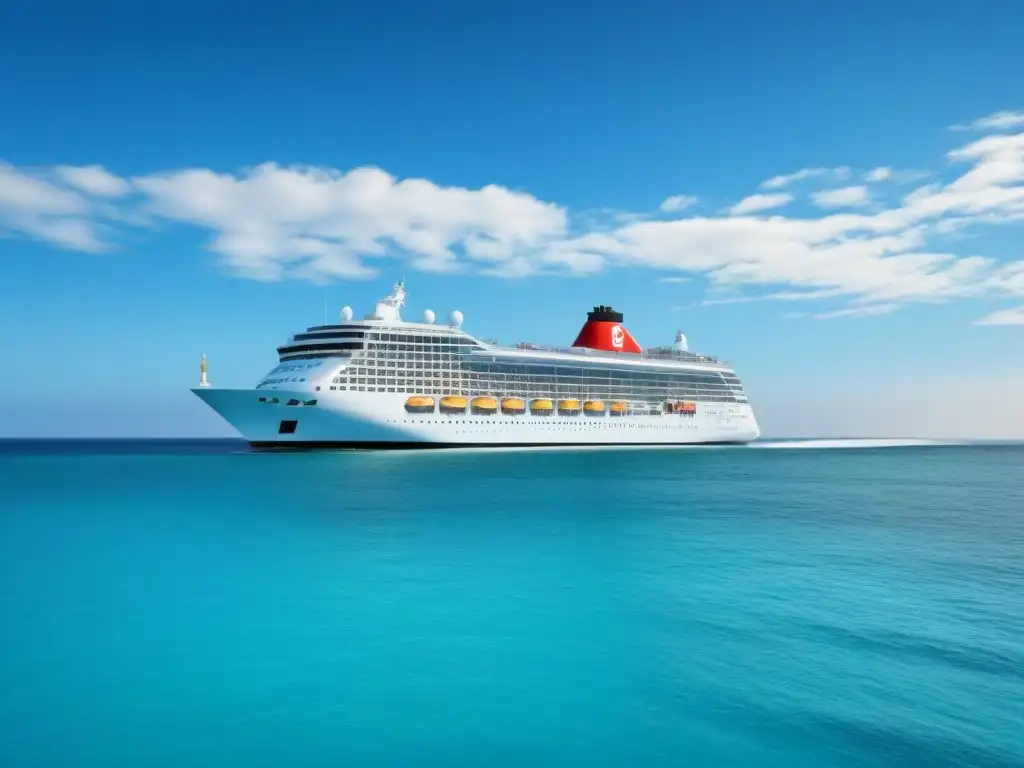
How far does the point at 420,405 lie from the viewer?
64500mm

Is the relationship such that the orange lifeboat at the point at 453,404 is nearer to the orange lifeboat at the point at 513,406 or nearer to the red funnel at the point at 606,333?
the orange lifeboat at the point at 513,406

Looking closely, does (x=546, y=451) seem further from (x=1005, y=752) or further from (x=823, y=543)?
(x=1005, y=752)

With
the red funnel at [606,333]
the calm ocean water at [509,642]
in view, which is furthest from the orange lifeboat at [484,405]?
the calm ocean water at [509,642]

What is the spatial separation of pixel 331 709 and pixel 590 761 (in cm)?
384

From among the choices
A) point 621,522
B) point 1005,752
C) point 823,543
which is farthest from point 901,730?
point 621,522

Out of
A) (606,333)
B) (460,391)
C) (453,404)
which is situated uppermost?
(606,333)

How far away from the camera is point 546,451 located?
277ft

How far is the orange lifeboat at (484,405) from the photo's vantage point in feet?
229

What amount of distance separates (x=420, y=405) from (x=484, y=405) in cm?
801

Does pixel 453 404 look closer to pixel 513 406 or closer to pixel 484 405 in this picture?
pixel 484 405

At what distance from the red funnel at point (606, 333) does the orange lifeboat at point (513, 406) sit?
2026cm

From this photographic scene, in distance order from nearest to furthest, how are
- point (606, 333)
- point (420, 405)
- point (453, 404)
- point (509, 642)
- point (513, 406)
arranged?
point (509, 642) < point (420, 405) < point (453, 404) < point (513, 406) < point (606, 333)

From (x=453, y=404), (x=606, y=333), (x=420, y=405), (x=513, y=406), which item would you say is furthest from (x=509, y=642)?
(x=606, y=333)

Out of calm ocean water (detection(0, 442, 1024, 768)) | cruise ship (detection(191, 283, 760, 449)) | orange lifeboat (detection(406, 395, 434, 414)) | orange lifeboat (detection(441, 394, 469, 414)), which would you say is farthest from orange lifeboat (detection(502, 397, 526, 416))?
calm ocean water (detection(0, 442, 1024, 768))
